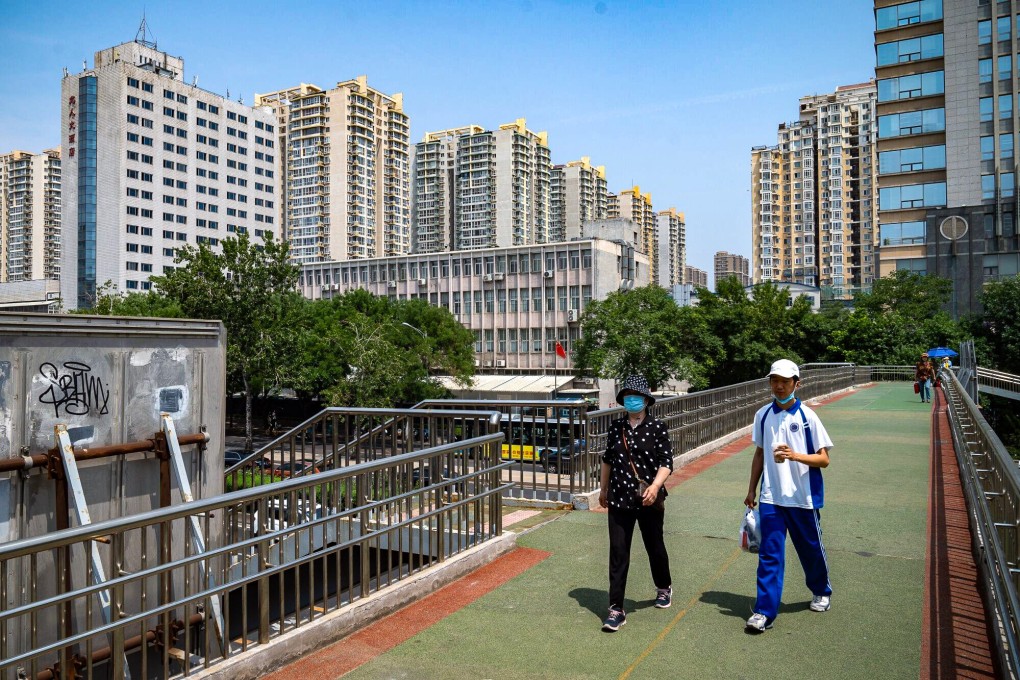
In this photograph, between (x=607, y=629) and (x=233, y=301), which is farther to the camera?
(x=233, y=301)

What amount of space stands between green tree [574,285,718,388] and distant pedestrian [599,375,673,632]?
40.1 m

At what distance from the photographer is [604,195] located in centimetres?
15088

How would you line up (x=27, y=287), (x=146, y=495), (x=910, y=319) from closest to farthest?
(x=146, y=495), (x=910, y=319), (x=27, y=287)

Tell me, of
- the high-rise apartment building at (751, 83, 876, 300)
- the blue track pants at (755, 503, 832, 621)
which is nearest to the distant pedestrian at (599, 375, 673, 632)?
the blue track pants at (755, 503, 832, 621)

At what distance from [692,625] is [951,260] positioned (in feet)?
217

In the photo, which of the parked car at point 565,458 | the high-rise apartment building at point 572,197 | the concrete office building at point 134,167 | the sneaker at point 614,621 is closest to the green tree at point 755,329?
the parked car at point 565,458

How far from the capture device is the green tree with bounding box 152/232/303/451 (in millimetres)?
33844

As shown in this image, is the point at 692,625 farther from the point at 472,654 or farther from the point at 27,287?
the point at 27,287

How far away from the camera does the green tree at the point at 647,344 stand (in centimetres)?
4538

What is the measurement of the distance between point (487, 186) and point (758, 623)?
121 metres

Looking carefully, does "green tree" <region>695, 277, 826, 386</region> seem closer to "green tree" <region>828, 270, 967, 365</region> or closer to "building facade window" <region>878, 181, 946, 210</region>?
"green tree" <region>828, 270, 967, 365</region>

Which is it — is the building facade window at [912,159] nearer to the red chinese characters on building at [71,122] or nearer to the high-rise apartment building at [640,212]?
the high-rise apartment building at [640,212]

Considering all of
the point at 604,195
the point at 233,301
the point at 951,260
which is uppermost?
the point at 604,195

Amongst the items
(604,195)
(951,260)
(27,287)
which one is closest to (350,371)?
(951,260)
